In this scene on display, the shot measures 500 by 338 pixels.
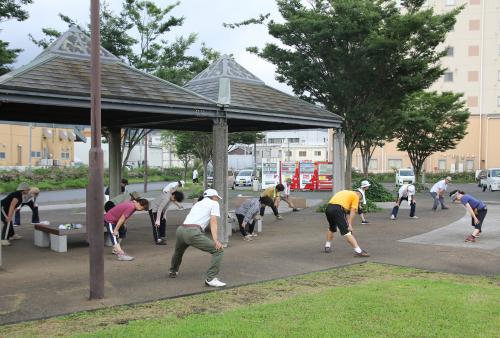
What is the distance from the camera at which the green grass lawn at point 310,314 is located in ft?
18.4

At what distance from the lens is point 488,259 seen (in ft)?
34.4

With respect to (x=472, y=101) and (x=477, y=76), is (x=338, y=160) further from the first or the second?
(x=477, y=76)

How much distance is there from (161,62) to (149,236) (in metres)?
9.78

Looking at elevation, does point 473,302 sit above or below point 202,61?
below

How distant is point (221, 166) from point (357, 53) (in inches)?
371

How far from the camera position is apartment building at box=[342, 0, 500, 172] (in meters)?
57.1

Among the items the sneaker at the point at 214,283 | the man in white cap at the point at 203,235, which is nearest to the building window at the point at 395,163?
the man in white cap at the point at 203,235

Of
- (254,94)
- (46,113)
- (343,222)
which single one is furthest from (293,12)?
(343,222)

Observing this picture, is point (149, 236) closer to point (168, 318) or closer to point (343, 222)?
point (343, 222)

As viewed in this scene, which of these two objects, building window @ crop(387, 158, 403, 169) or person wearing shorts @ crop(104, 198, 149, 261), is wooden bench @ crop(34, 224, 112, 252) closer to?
person wearing shorts @ crop(104, 198, 149, 261)

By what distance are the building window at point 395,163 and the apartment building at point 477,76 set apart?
200 inches

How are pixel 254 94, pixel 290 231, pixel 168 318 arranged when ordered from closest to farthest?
pixel 168 318 → pixel 254 94 → pixel 290 231

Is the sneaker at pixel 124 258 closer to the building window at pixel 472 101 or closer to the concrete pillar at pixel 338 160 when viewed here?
the concrete pillar at pixel 338 160

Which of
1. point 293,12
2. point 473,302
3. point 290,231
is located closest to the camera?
point 473,302
